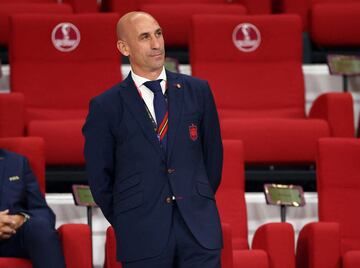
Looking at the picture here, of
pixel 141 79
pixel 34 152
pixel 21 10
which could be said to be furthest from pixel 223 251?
pixel 21 10

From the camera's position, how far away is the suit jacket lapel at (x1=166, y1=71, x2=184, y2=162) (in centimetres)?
175

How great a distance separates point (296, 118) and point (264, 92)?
11cm

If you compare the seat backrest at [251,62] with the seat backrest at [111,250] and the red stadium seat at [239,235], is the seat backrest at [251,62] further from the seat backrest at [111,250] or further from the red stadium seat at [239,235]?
the seat backrest at [111,250]

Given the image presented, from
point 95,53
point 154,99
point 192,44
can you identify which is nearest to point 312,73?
point 192,44

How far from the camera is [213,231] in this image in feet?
5.72

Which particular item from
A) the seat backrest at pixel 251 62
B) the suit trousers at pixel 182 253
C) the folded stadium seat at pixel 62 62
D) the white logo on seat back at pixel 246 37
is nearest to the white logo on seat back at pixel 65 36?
the folded stadium seat at pixel 62 62

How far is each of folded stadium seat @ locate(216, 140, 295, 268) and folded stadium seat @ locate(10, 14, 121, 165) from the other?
562 mm

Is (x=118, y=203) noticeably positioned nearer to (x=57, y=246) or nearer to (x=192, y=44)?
(x=57, y=246)

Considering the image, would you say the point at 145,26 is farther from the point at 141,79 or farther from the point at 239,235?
the point at 239,235

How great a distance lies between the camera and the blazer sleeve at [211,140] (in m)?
1.81

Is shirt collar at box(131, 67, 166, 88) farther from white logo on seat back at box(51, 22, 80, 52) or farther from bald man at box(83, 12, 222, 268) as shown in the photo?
white logo on seat back at box(51, 22, 80, 52)

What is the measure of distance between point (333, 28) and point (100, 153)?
1.58 m

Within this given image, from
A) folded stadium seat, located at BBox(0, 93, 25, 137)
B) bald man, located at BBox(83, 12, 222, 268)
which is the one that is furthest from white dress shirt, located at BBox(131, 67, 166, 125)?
folded stadium seat, located at BBox(0, 93, 25, 137)

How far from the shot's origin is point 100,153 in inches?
69.5
